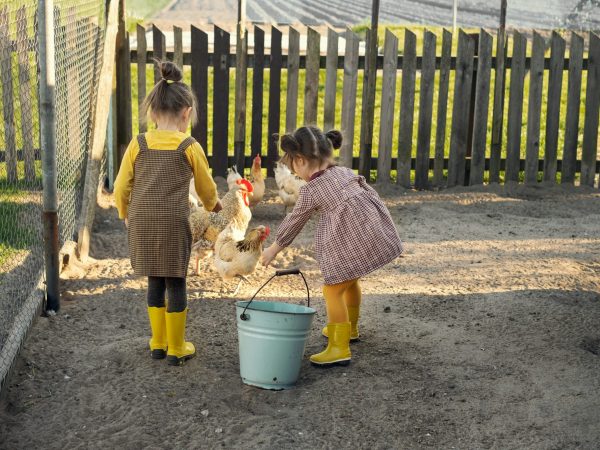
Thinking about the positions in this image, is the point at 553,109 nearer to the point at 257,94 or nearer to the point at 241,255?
the point at 257,94

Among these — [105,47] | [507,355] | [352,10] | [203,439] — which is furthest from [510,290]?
[352,10]

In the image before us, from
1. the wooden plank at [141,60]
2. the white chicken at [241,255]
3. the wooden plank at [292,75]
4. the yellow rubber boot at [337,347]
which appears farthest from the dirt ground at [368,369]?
A: the wooden plank at [292,75]

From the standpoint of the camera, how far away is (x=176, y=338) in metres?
4.53

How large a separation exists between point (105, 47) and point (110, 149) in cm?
145

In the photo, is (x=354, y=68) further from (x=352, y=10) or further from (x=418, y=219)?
(x=352, y=10)

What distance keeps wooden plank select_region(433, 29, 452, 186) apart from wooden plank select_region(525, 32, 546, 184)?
33.9 inches

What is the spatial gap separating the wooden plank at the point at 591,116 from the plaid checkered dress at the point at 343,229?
5.32 metres

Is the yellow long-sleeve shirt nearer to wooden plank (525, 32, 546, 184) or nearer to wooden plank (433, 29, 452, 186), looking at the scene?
wooden plank (433, 29, 452, 186)

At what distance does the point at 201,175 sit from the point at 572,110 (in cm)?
576

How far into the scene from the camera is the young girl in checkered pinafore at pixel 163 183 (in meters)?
4.36

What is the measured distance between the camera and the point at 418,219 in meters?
7.84

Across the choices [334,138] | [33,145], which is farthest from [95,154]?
[334,138]

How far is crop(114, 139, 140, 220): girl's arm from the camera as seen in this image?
14.4 ft

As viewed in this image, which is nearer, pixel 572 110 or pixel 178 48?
pixel 178 48
